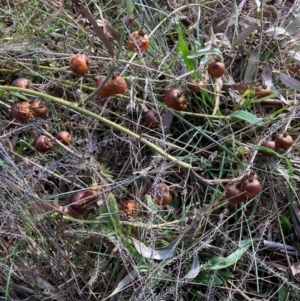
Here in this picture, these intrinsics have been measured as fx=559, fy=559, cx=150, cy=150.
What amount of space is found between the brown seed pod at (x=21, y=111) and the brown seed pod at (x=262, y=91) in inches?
26.5

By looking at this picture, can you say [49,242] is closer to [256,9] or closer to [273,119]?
[273,119]

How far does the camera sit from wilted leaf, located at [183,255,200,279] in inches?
55.4

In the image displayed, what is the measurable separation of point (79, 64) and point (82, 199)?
39cm

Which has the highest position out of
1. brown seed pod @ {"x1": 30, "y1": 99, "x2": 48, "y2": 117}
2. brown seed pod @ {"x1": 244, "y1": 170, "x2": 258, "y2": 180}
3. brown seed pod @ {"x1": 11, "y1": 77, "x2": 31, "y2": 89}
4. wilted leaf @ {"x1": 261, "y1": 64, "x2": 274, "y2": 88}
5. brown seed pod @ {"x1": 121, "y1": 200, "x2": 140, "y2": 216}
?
wilted leaf @ {"x1": 261, "y1": 64, "x2": 274, "y2": 88}

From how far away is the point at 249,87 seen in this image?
172 cm

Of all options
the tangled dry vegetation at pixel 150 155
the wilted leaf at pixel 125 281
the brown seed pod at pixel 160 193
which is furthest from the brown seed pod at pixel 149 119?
the wilted leaf at pixel 125 281

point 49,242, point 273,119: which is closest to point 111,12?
point 273,119

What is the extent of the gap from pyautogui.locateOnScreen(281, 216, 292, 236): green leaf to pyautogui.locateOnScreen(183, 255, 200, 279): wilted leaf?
11.2 inches

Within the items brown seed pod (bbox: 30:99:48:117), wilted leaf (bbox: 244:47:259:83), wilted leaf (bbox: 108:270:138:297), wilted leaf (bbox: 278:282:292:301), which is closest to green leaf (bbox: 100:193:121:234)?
wilted leaf (bbox: 108:270:138:297)

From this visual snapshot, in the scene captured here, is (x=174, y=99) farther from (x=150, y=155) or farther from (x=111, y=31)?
(x=111, y=31)

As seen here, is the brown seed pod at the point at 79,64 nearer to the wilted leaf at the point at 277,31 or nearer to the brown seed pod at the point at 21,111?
the brown seed pod at the point at 21,111

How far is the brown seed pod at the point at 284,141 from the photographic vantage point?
1528 mm

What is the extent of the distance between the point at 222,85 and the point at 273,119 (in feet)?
0.65

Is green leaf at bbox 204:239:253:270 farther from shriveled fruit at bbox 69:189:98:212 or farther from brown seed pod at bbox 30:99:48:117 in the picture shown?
brown seed pod at bbox 30:99:48:117
